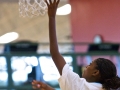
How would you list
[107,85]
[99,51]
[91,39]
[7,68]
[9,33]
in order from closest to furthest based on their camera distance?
[107,85] → [7,68] → [99,51] → [91,39] → [9,33]

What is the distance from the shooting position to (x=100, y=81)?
212 centimetres

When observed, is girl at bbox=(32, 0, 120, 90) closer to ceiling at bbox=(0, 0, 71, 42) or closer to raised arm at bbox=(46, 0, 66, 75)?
raised arm at bbox=(46, 0, 66, 75)

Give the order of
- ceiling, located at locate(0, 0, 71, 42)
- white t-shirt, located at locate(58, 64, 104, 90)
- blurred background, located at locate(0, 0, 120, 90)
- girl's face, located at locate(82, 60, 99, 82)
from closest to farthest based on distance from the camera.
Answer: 1. white t-shirt, located at locate(58, 64, 104, 90)
2. girl's face, located at locate(82, 60, 99, 82)
3. blurred background, located at locate(0, 0, 120, 90)
4. ceiling, located at locate(0, 0, 71, 42)

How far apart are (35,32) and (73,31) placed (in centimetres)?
595

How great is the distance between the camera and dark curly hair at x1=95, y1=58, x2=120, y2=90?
80.9 inches

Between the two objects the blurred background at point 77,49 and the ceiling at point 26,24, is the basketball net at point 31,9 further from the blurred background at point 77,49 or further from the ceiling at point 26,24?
the ceiling at point 26,24

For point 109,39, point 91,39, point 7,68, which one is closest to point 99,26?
point 109,39

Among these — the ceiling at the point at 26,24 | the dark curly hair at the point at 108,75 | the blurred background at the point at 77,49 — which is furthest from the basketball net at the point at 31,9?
the ceiling at the point at 26,24

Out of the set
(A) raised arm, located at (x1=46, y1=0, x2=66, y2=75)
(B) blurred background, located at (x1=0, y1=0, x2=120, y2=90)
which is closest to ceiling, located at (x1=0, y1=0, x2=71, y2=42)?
(B) blurred background, located at (x1=0, y1=0, x2=120, y2=90)

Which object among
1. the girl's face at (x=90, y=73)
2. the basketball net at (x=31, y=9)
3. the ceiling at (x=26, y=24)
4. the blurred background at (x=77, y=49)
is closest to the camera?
the girl's face at (x=90, y=73)

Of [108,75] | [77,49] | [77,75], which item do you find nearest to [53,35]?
[77,75]

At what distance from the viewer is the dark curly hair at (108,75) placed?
205cm

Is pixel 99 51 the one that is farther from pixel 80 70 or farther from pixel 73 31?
pixel 73 31

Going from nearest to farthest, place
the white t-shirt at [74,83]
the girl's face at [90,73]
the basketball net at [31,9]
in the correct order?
1. the white t-shirt at [74,83]
2. the girl's face at [90,73]
3. the basketball net at [31,9]
